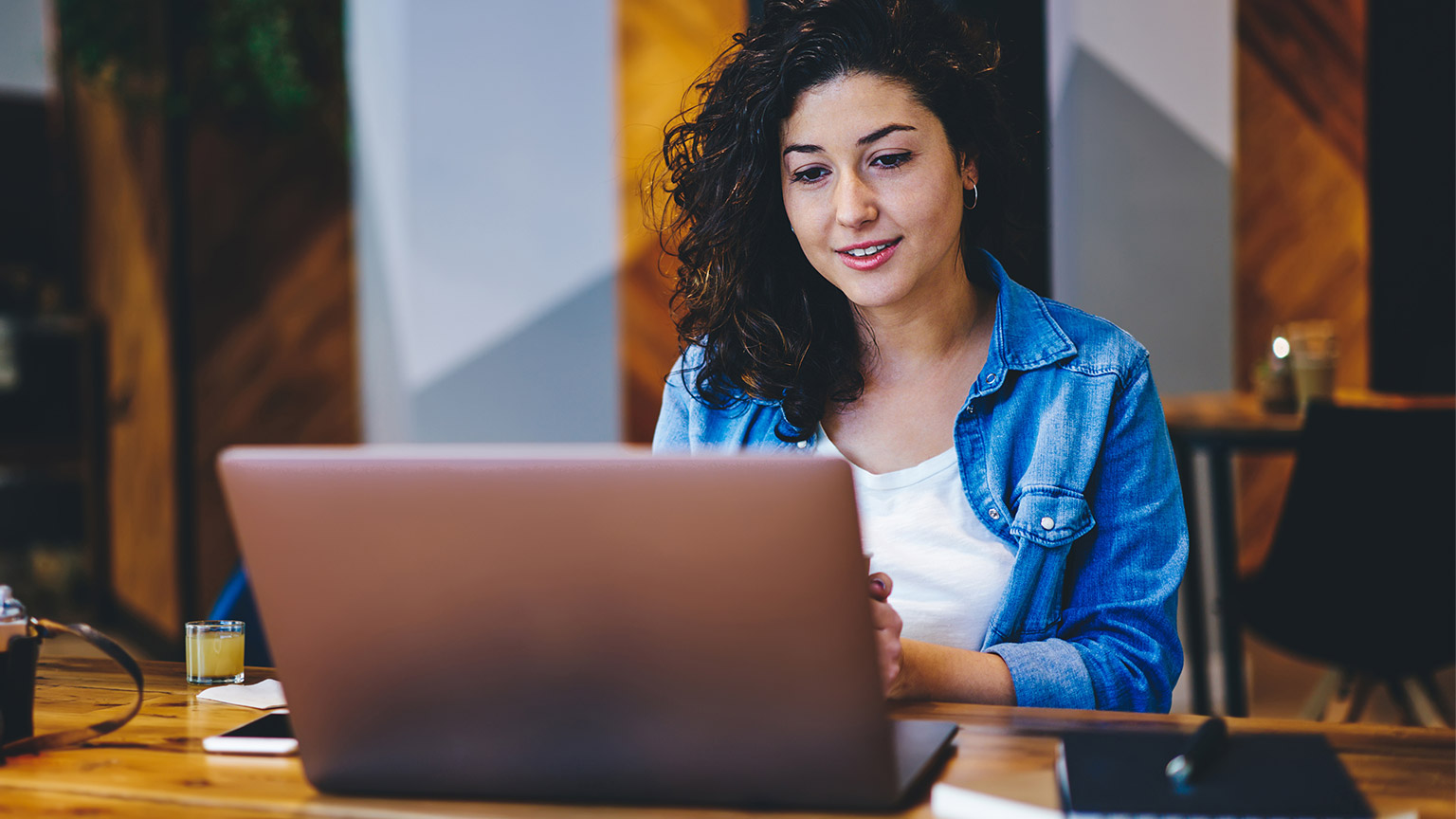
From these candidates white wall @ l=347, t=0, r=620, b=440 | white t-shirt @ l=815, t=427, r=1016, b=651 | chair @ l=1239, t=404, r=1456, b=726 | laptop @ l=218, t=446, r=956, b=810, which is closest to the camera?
laptop @ l=218, t=446, r=956, b=810

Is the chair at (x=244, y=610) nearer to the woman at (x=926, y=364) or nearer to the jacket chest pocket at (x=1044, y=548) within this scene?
the woman at (x=926, y=364)

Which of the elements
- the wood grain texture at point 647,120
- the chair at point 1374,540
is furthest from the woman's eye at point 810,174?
the wood grain texture at point 647,120

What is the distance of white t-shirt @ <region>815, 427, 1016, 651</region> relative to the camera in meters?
1.39

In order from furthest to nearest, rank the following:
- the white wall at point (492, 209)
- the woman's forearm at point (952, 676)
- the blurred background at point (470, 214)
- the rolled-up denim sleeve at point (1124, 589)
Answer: the white wall at point (492, 209) < the blurred background at point (470, 214) < the rolled-up denim sleeve at point (1124, 589) < the woman's forearm at point (952, 676)

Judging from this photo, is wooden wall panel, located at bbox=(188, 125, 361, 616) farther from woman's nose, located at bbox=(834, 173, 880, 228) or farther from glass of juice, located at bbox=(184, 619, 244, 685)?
woman's nose, located at bbox=(834, 173, 880, 228)

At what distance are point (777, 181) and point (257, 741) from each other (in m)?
0.92

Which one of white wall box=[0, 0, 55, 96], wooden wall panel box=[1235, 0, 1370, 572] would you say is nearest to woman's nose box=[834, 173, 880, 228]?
wooden wall panel box=[1235, 0, 1370, 572]

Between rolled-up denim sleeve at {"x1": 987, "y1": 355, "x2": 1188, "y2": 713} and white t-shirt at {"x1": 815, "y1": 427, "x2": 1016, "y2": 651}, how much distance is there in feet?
0.28

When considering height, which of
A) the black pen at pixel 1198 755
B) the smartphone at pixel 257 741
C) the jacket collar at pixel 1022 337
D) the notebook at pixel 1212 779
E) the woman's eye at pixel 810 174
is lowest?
the smartphone at pixel 257 741

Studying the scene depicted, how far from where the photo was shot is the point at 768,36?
60.9 inches

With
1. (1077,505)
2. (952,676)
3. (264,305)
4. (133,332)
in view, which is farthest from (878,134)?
(133,332)

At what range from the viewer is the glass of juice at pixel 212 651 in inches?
48.7

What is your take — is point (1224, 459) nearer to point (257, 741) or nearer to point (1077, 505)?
point (1077, 505)

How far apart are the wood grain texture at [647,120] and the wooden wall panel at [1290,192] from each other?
2.19 metres
